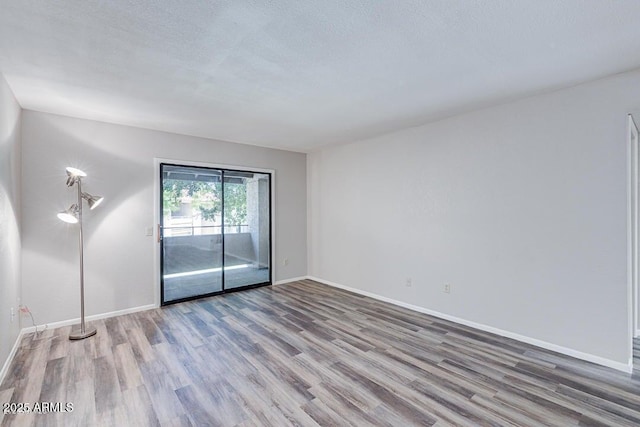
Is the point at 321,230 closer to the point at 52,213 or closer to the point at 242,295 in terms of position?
the point at 242,295

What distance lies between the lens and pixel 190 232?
15.2 ft

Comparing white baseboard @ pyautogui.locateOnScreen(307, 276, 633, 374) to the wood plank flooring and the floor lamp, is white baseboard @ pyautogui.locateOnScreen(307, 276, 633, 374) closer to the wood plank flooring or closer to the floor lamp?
the wood plank flooring

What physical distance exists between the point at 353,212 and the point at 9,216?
4.25 metres

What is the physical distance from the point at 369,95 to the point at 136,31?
6.71 ft

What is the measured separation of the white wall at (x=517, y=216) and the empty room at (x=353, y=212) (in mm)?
20

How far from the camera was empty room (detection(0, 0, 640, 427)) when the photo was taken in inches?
77.9

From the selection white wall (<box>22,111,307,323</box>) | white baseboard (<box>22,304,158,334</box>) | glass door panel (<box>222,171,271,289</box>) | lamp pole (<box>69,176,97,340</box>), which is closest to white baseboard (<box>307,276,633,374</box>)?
glass door panel (<box>222,171,271,289</box>)

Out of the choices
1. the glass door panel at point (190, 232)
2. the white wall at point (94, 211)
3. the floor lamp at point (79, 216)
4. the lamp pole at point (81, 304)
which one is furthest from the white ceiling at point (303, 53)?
the glass door panel at point (190, 232)

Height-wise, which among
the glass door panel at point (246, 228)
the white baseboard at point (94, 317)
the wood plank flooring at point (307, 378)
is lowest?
the wood plank flooring at point (307, 378)

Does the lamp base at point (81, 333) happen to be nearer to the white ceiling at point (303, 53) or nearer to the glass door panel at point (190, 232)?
the glass door panel at point (190, 232)

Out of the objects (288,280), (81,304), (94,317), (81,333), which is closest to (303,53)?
(81,304)

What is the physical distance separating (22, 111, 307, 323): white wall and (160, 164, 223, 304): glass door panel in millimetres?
213

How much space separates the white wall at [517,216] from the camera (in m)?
2.65

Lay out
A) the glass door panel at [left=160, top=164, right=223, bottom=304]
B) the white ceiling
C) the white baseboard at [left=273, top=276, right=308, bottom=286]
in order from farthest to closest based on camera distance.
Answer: the white baseboard at [left=273, top=276, right=308, bottom=286] < the glass door panel at [left=160, top=164, right=223, bottom=304] < the white ceiling
